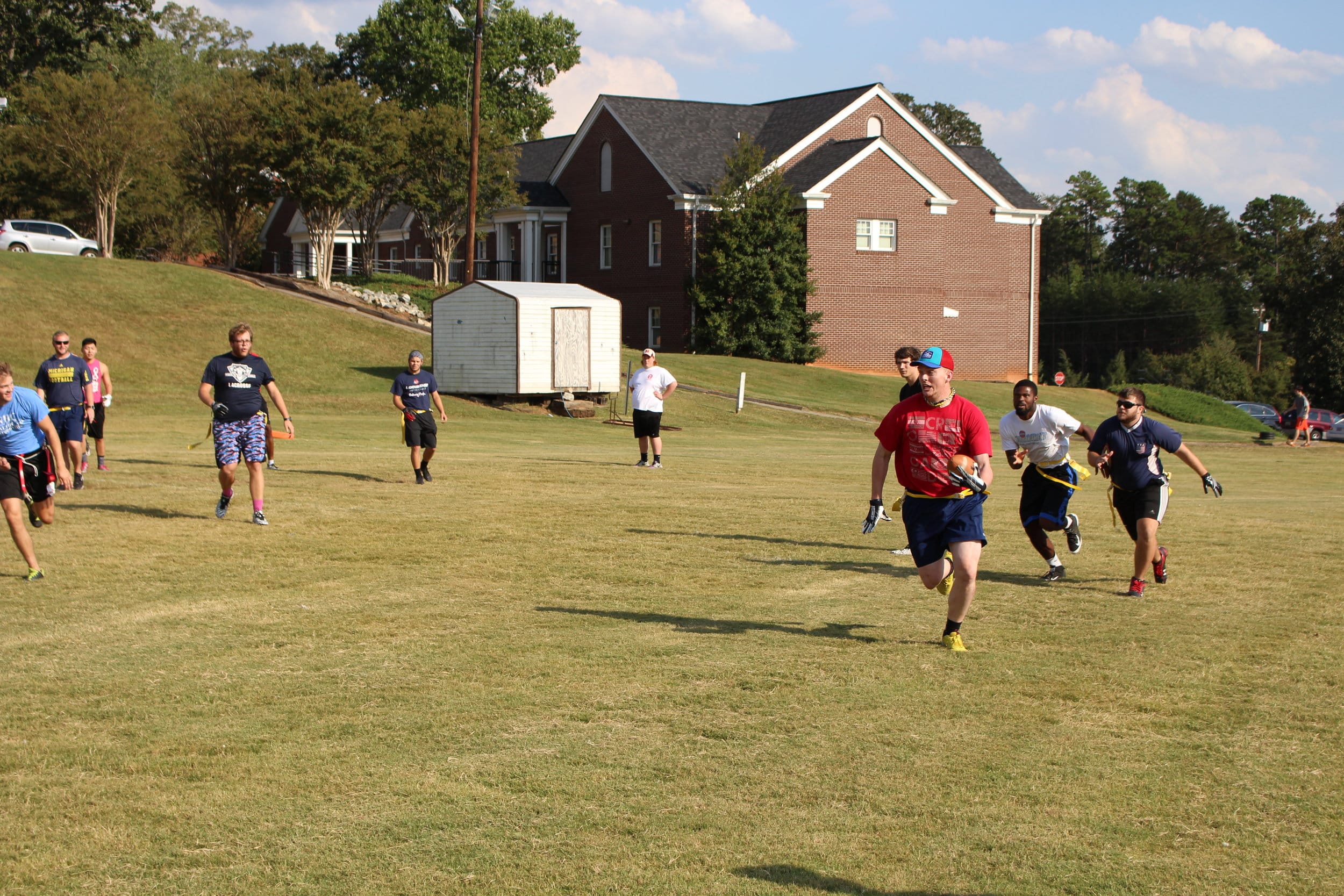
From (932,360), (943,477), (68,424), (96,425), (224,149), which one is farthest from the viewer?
(224,149)

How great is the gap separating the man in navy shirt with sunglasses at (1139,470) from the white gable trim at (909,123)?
1550 inches

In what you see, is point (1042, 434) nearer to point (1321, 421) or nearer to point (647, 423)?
point (647, 423)

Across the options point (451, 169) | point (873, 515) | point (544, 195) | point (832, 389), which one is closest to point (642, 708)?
point (873, 515)

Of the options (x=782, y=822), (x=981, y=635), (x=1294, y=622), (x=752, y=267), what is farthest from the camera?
(x=752, y=267)

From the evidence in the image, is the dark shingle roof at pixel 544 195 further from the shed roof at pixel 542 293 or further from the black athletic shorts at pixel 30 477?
the black athletic shorts at pixel 30 477

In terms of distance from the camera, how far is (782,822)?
542cm

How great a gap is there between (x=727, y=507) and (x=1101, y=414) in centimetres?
3408

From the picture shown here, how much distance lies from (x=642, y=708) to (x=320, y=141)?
45.6 meters

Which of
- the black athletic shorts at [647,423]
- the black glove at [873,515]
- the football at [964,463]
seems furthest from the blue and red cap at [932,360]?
the black athletic shorts at [647,423]

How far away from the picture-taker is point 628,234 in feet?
169

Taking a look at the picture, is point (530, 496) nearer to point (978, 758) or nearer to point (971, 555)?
point (971, 555)

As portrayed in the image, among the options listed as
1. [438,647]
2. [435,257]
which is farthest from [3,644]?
[435,257]

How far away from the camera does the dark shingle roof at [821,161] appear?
48.3 m

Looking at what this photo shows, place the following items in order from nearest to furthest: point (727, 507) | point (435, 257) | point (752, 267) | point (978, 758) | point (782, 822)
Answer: point (782, 822), point (978, 758), point (727, 507), point (752, 267), point (435, 257)
